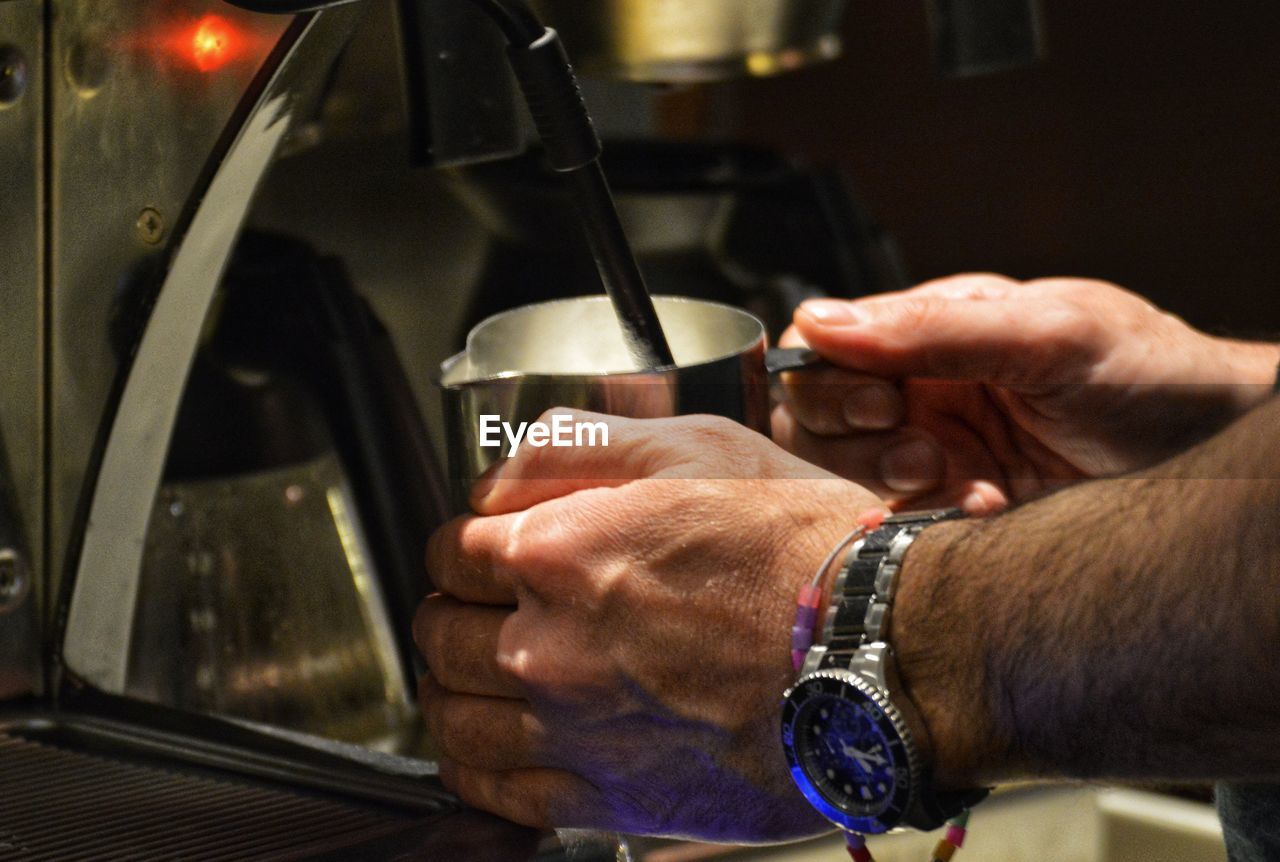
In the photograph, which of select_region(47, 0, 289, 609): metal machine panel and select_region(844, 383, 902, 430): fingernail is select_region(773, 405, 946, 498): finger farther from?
select_region(47, 0, 289, 609): metal machine panel

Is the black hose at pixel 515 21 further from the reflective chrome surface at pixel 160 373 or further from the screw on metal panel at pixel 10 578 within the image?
the screw on metal panel at pixel 10 578

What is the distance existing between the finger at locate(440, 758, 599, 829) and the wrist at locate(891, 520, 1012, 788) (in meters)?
0.10

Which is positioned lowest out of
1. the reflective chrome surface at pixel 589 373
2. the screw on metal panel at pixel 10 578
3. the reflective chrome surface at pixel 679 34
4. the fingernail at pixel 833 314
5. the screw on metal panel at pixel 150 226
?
the screw on metal panel at pixel 10 578

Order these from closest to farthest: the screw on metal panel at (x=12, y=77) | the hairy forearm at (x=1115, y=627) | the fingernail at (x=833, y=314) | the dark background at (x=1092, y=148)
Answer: the hairy forearm at (x=1115, y=627) → the screw on metal panel at (x=12, y=77) → the fingernail at (x=833, y=314) → the dark background at (x=1092, y=148)

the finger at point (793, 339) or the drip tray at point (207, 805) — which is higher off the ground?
the finger at point (793, 339)

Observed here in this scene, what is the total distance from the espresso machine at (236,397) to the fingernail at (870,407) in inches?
6.2

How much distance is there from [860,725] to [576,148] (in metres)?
0.18

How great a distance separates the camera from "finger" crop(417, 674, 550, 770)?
0.46 m

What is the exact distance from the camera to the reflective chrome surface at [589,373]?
1.42 ft

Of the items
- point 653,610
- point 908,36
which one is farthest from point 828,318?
point 908,36

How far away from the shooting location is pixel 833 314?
24.5 inches

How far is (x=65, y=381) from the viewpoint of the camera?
0.52 m

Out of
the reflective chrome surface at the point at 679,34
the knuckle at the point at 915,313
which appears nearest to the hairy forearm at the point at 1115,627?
the knuckle at the point at 915,313

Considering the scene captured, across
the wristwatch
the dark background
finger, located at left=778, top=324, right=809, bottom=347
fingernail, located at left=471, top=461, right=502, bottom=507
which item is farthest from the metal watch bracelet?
the dark background
